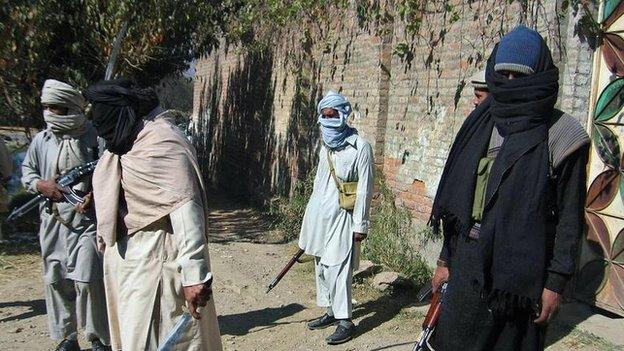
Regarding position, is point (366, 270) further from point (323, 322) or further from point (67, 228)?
point (67, 228)

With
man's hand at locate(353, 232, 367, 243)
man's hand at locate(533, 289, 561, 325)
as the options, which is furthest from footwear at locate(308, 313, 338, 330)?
man's hand at locate(533, 289, 561, 325)

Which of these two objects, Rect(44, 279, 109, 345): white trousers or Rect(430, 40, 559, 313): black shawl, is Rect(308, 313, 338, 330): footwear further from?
Rect(430, 40, 559, 313): black shawl

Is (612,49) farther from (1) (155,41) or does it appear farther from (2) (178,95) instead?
(2) (178,95)

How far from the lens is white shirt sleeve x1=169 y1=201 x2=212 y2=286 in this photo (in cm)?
267

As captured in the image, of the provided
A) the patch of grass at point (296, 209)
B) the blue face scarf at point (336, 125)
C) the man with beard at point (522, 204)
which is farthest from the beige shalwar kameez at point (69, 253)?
the patch of grass at point (296, 209)

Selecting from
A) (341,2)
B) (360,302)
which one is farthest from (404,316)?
(341,2)

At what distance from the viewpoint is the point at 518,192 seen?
2178 millimetres

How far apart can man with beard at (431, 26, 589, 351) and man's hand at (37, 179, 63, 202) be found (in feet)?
9.04

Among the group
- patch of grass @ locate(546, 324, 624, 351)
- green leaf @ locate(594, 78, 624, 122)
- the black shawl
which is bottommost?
patch of grass @ locate(546, 324, 624, 351)

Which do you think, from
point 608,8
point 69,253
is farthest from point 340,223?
point 608,8

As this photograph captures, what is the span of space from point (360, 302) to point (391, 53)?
9.55ft

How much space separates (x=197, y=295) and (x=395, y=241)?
12.7 ft

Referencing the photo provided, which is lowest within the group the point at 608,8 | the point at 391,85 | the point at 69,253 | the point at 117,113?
the point at 69,253

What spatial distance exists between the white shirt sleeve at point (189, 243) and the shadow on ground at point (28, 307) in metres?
3.26
